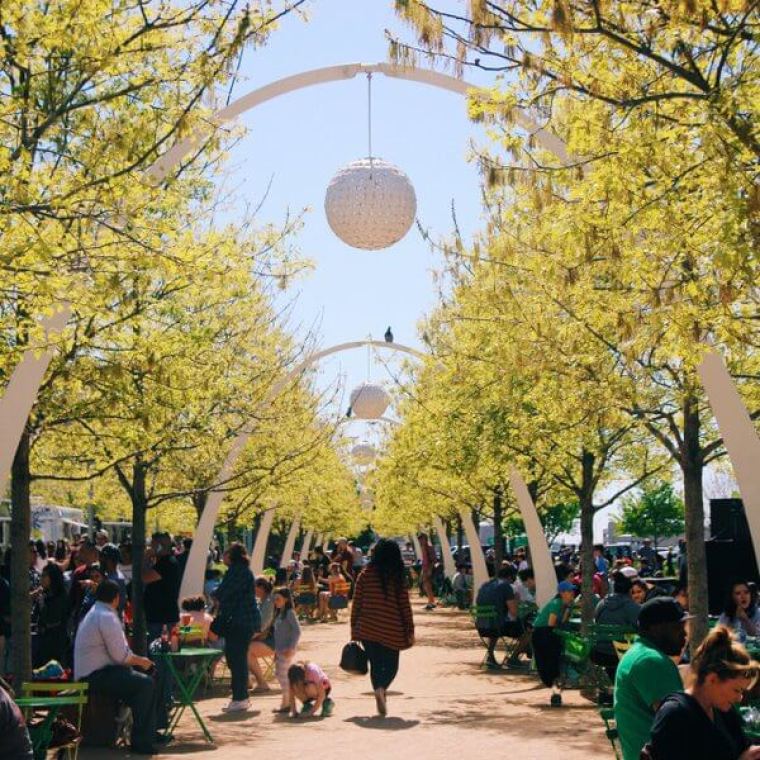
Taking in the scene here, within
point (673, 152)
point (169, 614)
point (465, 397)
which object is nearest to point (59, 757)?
point (169, 614)

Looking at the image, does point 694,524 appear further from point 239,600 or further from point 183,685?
point 183,685

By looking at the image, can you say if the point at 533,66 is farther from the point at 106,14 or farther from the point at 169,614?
the point at 169,614

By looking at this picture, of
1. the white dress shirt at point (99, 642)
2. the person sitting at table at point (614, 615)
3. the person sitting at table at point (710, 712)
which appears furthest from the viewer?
the person sitting at table at point (614, 615)

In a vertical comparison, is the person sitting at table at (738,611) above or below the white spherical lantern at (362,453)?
below

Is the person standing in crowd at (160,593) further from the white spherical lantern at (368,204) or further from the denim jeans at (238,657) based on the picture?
the white spherical lantern at (368,204)

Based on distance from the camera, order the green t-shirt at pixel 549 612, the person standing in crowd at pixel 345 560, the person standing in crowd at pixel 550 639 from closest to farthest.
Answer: the person standing in crowd at pixel 550 639 → the green t-shirt at pixel 549 612 → the person standing in crowd at pixel 345 560

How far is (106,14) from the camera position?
1049cm

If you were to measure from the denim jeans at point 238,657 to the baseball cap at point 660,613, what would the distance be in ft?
31.3

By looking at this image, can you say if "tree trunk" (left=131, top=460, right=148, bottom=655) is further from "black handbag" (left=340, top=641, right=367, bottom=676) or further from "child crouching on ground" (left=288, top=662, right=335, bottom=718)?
"black handbag" (left=340, top=641, right=367, bottom=676)

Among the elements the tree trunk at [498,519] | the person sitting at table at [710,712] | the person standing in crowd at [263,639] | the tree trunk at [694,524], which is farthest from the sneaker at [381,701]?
the tree trunk at [498,519]

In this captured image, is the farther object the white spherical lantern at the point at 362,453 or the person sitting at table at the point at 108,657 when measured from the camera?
the white spherical lantern at the point at 362,453

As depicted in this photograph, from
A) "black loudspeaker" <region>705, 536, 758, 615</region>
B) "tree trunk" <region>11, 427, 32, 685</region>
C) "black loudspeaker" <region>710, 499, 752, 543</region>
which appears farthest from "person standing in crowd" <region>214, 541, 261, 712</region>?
"black loudspeaker" <region>710, 499, 752, 543</region>

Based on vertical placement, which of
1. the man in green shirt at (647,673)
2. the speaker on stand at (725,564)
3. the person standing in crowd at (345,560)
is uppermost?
the person standing in crowd at (345,560)

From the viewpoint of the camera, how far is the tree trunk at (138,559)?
56.5ft
